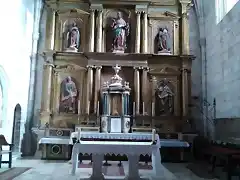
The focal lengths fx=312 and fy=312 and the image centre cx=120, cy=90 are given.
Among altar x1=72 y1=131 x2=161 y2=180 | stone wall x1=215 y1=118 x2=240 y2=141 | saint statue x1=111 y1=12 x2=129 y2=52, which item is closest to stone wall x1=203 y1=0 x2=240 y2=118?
stone wall x1=215 y1=118 x2=240 y2=141

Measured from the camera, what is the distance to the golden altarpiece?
37.5 ft

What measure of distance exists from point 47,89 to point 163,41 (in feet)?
15.5

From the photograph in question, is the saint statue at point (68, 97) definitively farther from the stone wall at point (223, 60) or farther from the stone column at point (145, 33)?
the stone wall at point (223, 60)

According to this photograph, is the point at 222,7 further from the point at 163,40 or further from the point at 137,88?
the point at 137,88

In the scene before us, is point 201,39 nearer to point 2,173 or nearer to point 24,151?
point 24,151

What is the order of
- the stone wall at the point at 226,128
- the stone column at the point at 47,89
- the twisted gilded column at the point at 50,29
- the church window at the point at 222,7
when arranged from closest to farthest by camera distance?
1. the stone wall at the point at 226,128
2. the church window at the point at 222,7
3. the stone column at the point at 47,89
4. the twisted gilded column at the point at 50,29

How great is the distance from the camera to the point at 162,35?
12.0 meters

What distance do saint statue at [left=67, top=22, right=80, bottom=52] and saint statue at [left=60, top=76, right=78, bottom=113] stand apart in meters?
1.34

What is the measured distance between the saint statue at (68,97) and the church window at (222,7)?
583 cm

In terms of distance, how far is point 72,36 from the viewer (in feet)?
39.2

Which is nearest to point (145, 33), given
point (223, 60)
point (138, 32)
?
point (138, 32)

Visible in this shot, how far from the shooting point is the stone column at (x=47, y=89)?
11312mm

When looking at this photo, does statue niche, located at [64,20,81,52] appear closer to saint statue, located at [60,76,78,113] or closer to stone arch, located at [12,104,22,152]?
saint statue, located at [60,76,78,113]

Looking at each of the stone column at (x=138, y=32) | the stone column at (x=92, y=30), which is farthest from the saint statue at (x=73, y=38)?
the stone column at (x=138, y=32)
